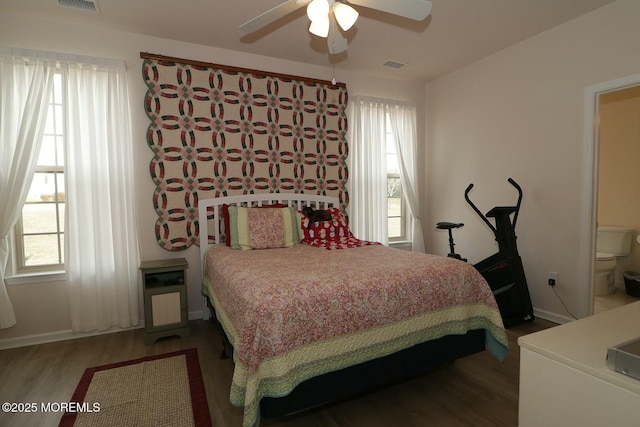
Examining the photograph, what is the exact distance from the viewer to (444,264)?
2162mm

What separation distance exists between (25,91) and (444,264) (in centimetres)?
353

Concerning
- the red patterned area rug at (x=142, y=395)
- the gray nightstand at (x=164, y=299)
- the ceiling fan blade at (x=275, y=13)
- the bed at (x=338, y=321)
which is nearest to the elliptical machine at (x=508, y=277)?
the bed at (x=338, y=321)

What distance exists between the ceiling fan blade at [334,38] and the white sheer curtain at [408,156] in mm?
2100

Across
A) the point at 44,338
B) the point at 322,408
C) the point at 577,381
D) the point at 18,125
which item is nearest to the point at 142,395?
the point at 322,408

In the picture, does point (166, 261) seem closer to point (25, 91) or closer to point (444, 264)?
point (25, 91)

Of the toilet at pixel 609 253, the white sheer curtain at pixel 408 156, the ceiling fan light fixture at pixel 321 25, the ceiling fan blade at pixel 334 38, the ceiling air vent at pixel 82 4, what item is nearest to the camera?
the ceiling fan light fixture at pixel 321 25

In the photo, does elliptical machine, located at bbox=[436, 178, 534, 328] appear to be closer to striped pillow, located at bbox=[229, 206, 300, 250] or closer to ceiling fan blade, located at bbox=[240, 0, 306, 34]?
striped pillow, located at bbox=[229, 206, 300, 250]

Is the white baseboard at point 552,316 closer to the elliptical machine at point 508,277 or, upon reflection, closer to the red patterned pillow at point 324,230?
the elliptical machine at point 508,277

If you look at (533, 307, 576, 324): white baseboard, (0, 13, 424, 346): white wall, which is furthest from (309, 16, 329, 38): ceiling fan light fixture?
(533, 307, 576, 324): white baseboard

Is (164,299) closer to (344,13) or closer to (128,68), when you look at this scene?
(128,68)

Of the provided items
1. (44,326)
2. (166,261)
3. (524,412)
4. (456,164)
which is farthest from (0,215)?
(456,164)

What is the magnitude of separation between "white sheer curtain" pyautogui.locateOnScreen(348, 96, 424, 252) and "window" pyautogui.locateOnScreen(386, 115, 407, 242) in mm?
119

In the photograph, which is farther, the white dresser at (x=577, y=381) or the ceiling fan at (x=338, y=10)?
the ceiling fan at (x=338, y=10)

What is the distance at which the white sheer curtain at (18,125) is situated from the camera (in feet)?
8.58
